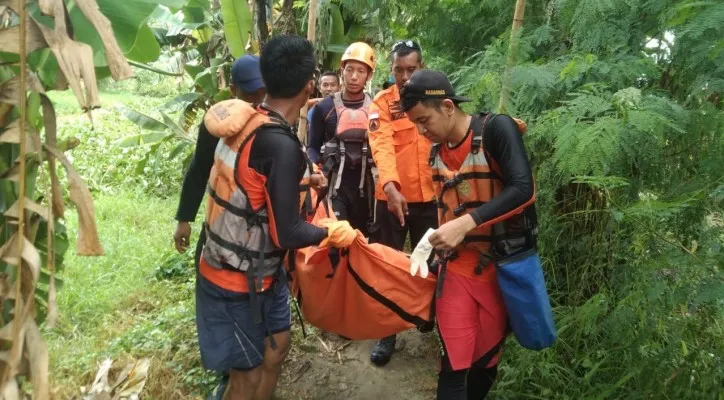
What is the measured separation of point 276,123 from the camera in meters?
2.59

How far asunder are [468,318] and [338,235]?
0.78 meters

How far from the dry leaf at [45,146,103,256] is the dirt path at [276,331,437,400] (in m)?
2.45

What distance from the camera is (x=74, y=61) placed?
1.52 meters

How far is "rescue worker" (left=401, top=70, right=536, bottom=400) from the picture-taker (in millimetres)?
2621

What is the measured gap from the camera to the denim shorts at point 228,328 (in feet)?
9.14

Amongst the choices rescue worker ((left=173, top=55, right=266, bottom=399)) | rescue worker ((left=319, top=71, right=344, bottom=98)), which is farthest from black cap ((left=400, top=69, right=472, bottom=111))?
rescue worker ((left=319, top=71, right=344, bottom=98))

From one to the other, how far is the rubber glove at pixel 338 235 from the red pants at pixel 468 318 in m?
0.54

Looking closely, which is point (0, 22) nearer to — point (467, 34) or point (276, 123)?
point (276, 123)

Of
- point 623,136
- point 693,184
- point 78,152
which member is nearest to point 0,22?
point 623,136

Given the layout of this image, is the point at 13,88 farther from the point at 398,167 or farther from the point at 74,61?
the point at 398,167

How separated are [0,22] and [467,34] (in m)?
3.68

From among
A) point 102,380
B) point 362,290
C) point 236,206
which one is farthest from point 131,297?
point 236,206

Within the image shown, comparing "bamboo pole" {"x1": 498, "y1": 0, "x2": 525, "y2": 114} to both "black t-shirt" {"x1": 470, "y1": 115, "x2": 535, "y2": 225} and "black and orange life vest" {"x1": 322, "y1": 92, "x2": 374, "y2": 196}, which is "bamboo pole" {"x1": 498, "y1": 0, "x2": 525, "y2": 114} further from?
"black and orange life vest" {"x1": 322, "y1": 92, "x2": 374, "y2": 196}

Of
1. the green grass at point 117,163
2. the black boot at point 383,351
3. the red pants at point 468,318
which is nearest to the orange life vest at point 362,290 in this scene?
the red pants at point 468,318
